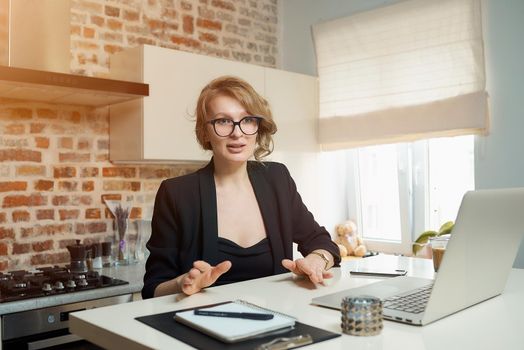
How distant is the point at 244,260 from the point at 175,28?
220cm

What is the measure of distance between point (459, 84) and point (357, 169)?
44.8 inches

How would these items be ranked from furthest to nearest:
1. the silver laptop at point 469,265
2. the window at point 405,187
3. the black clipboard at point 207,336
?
the window at point 405,187 → the silver laptop at point 469,265 → the black clipboard at point 207,336

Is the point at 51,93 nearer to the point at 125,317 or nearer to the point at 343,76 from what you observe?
the point at 125,317

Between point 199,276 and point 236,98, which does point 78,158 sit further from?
point 199,276

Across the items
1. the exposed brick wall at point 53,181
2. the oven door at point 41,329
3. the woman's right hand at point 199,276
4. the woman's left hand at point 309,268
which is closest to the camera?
the woman's right hand at point 199,276

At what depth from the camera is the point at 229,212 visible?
6.50 ft

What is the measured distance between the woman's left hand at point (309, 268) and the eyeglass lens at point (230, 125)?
0.49 m

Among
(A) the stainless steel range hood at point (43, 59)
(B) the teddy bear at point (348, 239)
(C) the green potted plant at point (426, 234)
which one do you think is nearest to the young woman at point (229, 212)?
(A) the stainless steel range hood at point (43, 59)

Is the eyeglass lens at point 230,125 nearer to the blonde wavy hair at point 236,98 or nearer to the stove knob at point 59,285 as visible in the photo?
the blonde wavy hair at point 236,98

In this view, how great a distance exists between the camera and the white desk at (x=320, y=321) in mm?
1048

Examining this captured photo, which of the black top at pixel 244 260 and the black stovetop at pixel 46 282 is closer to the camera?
the black top at pixel 244 260

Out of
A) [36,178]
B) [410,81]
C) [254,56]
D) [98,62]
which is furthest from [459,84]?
[36,178]

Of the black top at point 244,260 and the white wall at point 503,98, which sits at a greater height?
the white wall at point 503,98

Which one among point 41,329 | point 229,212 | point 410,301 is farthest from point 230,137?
point 41,329
